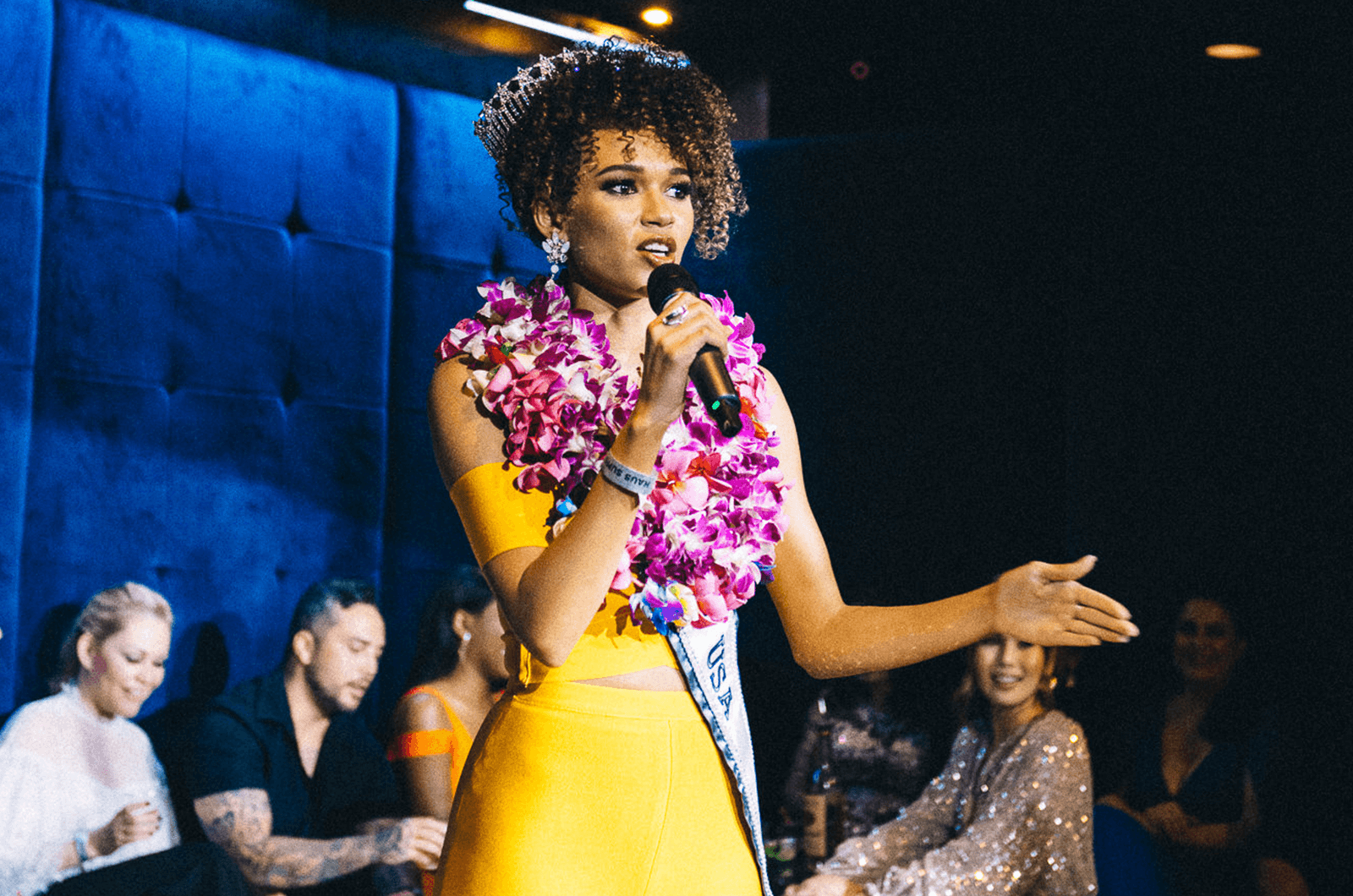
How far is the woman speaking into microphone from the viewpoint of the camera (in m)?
1.20

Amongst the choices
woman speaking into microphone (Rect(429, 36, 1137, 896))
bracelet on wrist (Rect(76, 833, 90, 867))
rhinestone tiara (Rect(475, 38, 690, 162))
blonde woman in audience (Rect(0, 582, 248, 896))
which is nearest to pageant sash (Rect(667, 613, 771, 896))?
woman speaking into microphone (Rect(429, 36, 1137, 896))

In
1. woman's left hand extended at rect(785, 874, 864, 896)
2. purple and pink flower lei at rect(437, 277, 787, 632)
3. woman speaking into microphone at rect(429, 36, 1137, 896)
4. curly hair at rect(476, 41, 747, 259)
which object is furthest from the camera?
woman's left hand extended at rect(785, 874, 864, 896)

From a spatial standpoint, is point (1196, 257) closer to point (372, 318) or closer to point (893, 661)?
point (372, 318)

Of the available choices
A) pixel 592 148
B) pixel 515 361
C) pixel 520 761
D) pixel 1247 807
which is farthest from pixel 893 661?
pixel 1247 807

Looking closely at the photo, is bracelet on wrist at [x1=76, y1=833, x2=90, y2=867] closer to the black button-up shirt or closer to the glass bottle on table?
the black button-up shirt

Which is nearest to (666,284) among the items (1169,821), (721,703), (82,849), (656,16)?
(721,703)

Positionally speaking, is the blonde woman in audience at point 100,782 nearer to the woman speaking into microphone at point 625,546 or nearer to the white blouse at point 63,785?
the white blouse at point 63,785

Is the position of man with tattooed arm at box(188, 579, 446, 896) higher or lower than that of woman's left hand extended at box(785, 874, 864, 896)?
higher

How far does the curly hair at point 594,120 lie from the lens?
58.5 inches

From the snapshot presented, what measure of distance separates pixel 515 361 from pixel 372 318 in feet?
8.44

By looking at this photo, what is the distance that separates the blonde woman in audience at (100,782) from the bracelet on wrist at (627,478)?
2.31m

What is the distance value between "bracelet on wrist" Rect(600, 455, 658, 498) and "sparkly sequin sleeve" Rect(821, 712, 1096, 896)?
2.41 m

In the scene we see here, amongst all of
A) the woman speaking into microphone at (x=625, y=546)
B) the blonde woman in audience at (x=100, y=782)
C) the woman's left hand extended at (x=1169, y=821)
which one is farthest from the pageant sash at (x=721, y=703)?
the woman's left hand extended at (x=1169, y=821)

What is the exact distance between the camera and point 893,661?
1.35 metres
